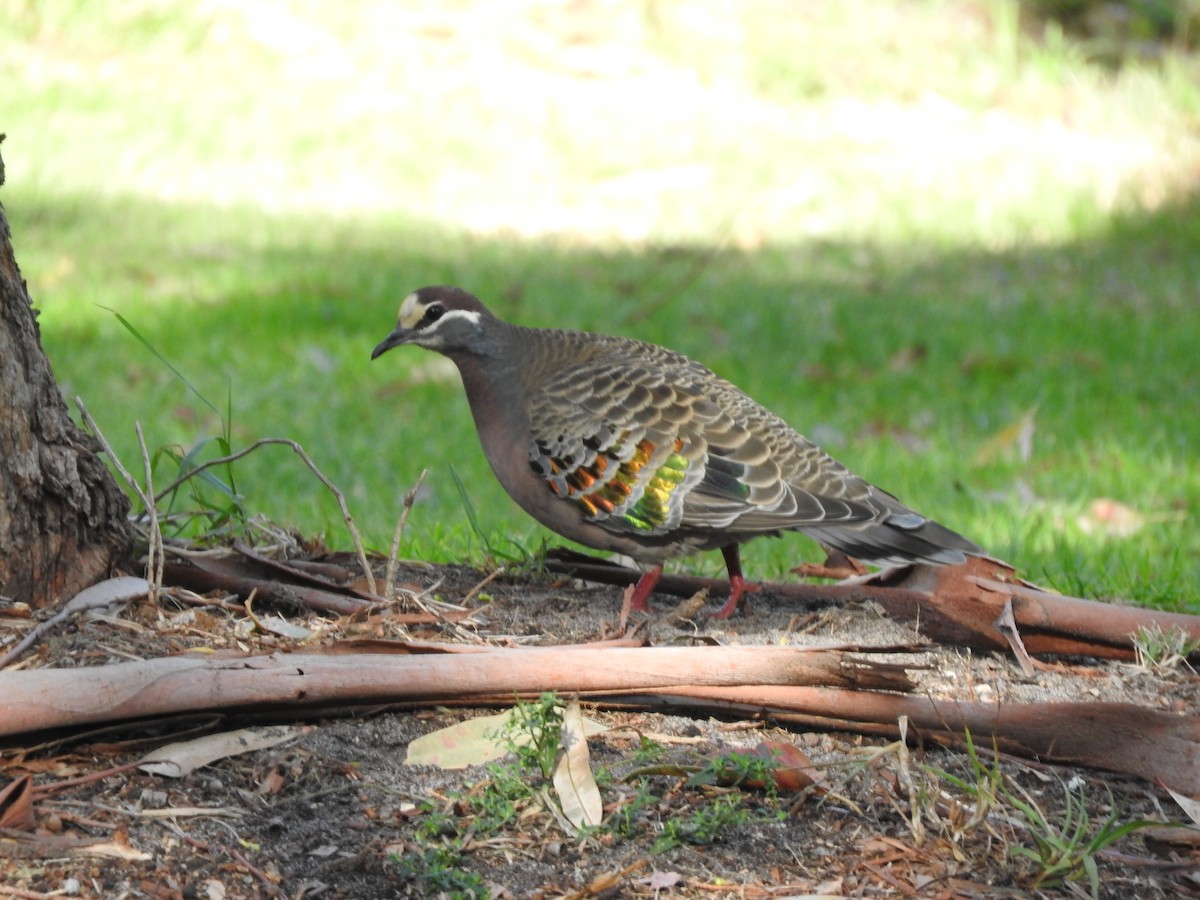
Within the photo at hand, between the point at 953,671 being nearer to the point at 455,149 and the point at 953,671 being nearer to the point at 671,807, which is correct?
the point at 671,807

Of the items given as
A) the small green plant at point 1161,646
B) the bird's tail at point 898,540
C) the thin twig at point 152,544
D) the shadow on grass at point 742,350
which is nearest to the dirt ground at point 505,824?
the thin twig at point 152,544

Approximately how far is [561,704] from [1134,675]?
1.52m

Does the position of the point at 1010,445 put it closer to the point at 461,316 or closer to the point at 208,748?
the point at 461,316

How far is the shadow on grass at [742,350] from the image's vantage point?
6355mm

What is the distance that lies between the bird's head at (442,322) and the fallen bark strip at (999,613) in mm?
1351

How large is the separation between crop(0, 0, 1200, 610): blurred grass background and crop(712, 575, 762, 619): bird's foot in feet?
2.90

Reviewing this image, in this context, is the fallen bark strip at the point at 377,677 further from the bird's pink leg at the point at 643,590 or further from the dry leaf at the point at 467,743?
the bird's pink leg at the point at 643,590

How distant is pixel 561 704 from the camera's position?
3102mm

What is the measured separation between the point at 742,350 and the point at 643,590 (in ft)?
15.8

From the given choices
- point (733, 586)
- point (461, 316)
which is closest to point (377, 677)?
point (733, 586)

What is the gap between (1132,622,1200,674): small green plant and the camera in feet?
12.1

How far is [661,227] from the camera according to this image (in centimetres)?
1148

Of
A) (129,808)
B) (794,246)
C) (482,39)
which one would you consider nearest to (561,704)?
(129,808)

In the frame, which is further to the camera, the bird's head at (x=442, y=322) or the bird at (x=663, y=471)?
the bird's head at (x=442, y=322)
